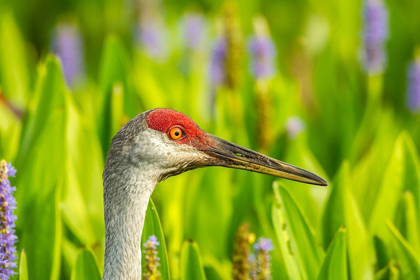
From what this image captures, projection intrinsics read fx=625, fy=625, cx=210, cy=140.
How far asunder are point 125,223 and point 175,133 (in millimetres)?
386

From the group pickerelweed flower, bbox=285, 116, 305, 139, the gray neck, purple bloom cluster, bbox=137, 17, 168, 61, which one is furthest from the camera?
purple bloom cluster, bbox=137, 17, 168, 61

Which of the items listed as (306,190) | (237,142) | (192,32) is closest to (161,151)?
(306,190)

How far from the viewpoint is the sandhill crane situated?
7.33 feet

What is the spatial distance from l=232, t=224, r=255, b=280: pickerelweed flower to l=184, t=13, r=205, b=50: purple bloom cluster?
112 inches

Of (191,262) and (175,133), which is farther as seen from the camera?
(191,262)

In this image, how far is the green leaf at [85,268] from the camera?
2477 millimetres

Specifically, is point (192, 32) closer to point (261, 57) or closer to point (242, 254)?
point (261, 57)

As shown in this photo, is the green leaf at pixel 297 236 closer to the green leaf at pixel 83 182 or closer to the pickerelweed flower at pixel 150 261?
the pickerelweed flower at pixel 150 261

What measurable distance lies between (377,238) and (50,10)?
22.3 ft

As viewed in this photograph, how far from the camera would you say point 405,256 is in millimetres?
2607

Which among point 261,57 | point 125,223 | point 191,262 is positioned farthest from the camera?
point 261,57

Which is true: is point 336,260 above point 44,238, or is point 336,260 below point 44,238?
below

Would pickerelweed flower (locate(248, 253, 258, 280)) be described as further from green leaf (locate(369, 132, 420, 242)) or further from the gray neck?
green leaf (locate(369, 132, 420, 242))

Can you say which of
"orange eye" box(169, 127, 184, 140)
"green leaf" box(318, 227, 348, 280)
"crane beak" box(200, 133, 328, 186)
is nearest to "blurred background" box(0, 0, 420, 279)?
"green leaf" box(318, 227, 348, 280)
